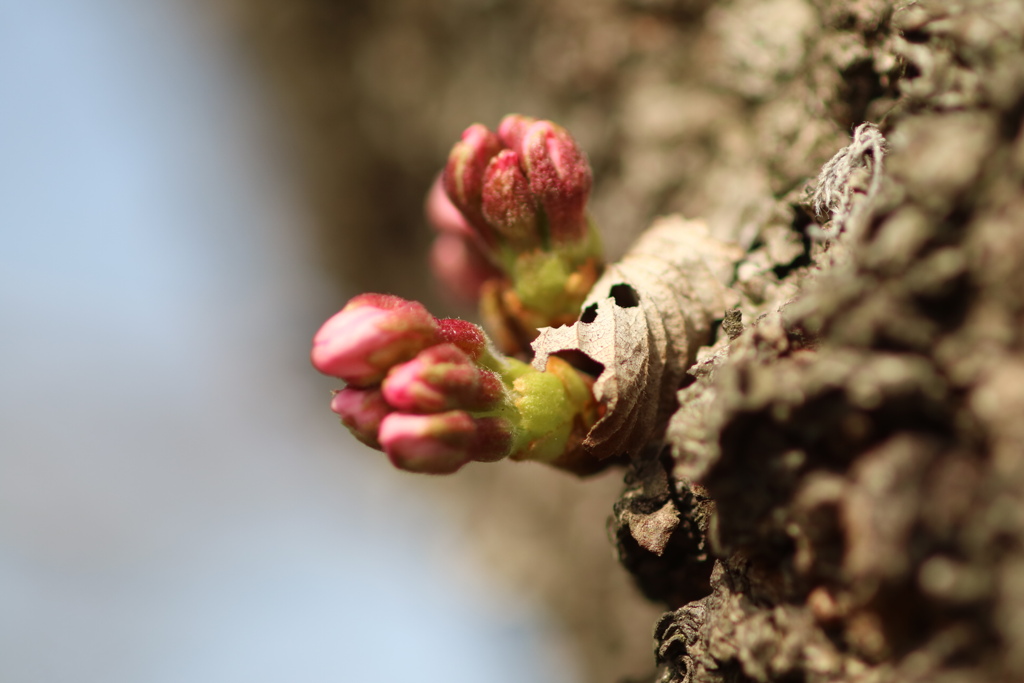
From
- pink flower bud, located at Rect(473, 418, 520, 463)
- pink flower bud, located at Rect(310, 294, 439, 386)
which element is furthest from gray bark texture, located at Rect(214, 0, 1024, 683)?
pink flower bud, located at Rect(310, 294, 439, 386)

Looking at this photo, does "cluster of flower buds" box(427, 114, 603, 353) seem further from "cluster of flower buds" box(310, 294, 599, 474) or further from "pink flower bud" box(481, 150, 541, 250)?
"cluster of flower buds" box(310, 294, 599, 474)

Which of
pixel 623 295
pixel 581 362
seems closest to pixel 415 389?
pixel 581 362

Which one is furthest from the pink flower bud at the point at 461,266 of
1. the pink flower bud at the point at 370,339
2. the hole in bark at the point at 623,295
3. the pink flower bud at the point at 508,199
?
the pink flower bud at the point at 370,339

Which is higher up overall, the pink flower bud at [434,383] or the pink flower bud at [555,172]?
the pink flower bud at [555,172]

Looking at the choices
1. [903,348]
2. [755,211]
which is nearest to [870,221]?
[903,348]

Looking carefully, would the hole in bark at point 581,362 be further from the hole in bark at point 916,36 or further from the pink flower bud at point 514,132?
the hole in bark at point 916,36

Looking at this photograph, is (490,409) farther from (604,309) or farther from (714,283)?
(714,283)
